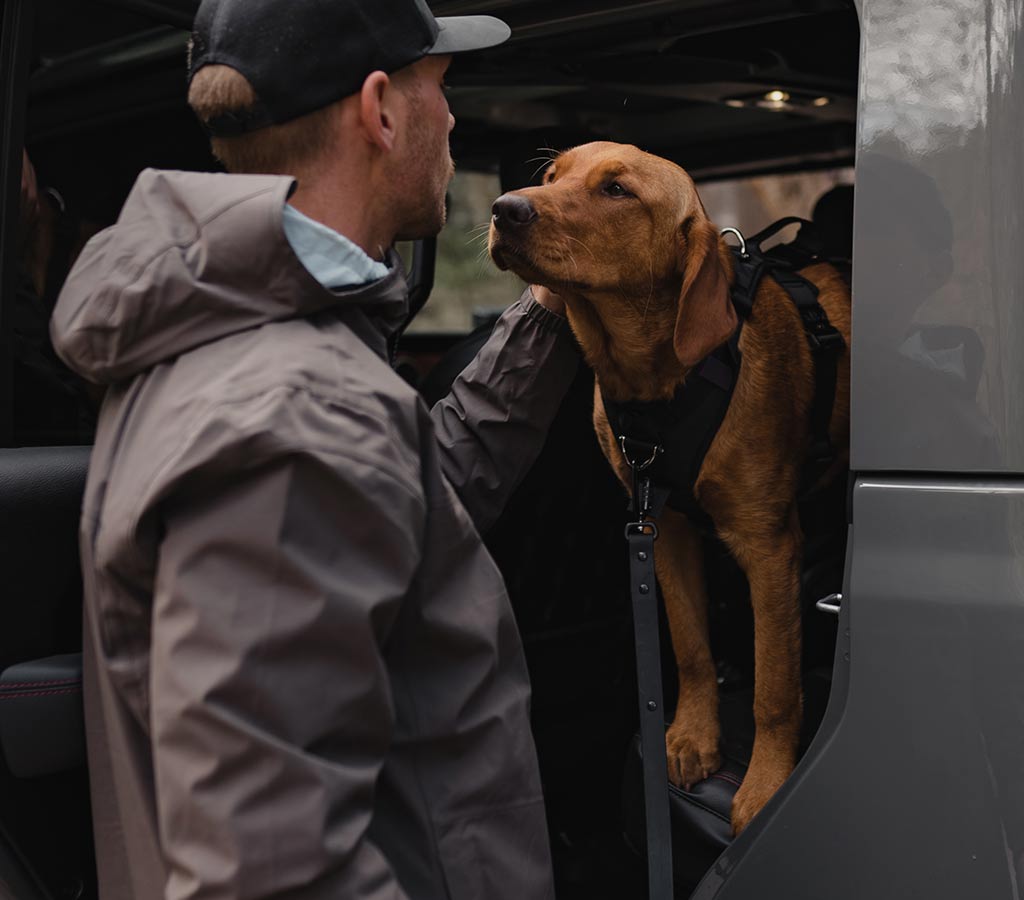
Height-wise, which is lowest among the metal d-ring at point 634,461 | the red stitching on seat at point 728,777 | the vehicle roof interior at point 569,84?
the red stitching on seat at point 728,777

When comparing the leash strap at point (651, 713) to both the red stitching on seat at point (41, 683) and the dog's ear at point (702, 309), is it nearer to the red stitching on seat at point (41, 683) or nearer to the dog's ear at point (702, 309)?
the dog's ear at point (702, 309)

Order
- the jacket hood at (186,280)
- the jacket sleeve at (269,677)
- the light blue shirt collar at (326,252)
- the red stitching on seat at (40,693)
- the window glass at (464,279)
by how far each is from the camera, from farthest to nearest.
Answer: the window glass at (464,279), the red stitching on seat at (40,693), the light blue shirt collar at (326,252), the jacket hood at (186,280), the jacket sleeve at (269,677)

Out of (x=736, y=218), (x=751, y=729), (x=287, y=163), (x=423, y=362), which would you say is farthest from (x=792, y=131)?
(x=287, y=163)

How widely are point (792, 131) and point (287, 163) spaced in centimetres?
319

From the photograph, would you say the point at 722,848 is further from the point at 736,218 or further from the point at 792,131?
the point at 736,218

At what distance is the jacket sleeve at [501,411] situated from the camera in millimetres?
2025

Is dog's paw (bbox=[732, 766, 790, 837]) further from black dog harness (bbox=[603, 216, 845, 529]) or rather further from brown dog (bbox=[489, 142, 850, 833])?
black dog harness (bbox=[603, 216, 845, 529])

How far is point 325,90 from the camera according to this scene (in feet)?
4.40

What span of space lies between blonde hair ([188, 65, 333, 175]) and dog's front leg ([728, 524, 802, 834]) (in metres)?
1.21

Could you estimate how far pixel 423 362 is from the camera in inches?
194

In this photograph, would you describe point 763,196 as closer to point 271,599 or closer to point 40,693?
point 40,693

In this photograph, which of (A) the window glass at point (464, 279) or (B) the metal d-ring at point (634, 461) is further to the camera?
(A) the window glass at point (464, 279)

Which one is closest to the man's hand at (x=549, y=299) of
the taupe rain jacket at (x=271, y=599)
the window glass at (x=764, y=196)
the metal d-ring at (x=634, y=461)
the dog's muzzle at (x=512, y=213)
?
the dog's muzzle at (x=512, y=213)

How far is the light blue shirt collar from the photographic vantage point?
4.25 feet
